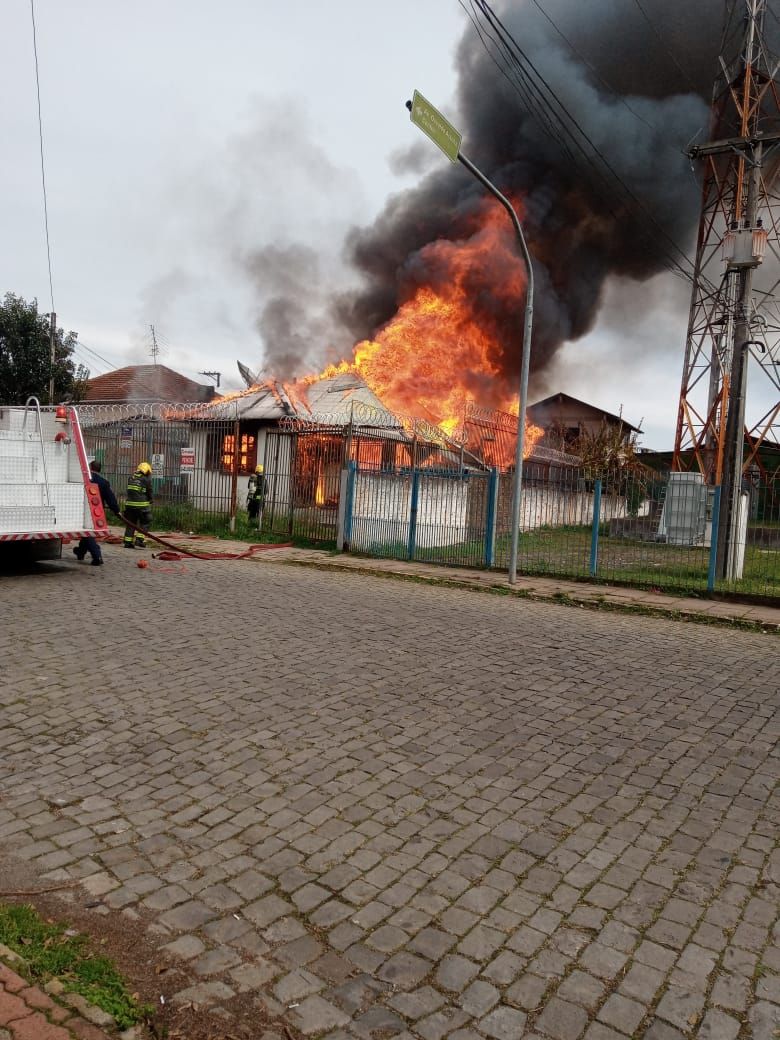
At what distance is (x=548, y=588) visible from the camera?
11.7 metres

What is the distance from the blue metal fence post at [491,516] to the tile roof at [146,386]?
3157cm

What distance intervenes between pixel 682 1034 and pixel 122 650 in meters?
5.19

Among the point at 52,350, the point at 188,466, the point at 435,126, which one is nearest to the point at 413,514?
the point at 188,466

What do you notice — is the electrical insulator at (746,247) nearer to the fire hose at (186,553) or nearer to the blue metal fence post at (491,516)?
the blue metal fence post at (491,516)

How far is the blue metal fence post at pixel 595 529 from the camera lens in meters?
11.9

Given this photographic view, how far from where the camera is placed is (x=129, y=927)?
264 centimetres

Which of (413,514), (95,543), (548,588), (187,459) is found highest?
(187,459)

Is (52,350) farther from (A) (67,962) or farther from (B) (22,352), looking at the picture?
(A) (67,962)

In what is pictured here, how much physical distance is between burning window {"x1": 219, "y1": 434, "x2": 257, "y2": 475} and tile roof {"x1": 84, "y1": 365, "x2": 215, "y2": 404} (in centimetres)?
2182

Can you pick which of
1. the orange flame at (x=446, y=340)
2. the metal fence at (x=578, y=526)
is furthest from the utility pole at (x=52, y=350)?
the metal fence at (x=578, y=526)

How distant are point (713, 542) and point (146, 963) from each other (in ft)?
35.0

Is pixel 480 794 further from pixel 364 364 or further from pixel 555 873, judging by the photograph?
pixel 364 364

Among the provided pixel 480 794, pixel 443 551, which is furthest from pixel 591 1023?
pixel 443 551

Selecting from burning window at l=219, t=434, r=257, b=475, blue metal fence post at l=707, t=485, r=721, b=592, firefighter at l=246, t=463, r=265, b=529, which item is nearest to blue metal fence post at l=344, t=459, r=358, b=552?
firefighter at l=246, t=463, r=265, b=529
